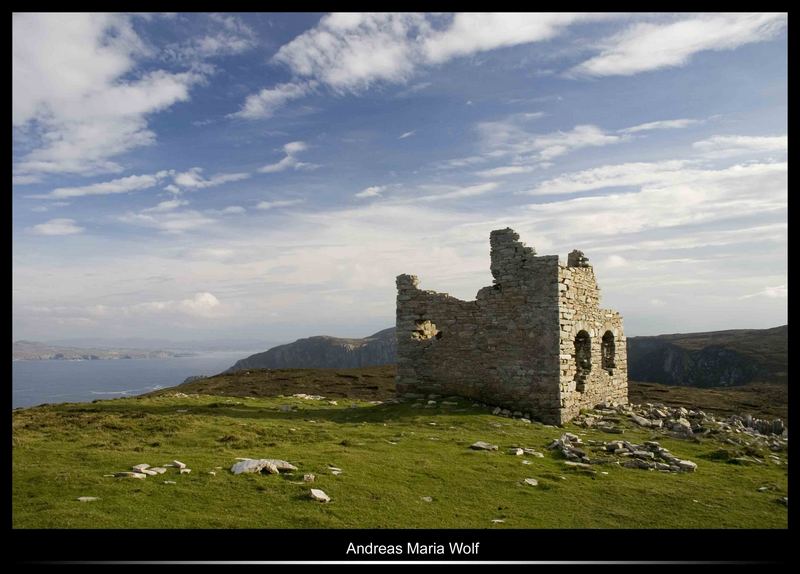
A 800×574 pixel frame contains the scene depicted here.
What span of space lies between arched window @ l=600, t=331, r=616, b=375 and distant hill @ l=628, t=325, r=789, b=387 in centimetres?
3890

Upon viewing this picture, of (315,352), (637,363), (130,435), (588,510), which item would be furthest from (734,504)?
(315,352)

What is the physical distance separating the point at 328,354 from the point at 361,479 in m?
110

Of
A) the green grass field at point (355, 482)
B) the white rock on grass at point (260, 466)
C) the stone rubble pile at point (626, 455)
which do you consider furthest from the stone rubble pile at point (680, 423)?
the white rock on grass at point (260, 466)

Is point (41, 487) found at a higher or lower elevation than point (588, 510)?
higher

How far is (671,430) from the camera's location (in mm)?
15977

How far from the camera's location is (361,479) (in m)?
A: 9.49

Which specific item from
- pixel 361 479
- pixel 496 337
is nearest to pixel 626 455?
pixel 361 479

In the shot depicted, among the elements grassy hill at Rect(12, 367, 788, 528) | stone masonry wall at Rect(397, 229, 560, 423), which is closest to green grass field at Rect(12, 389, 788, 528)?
grassy hill at Rect(12, 367, 788, 528)

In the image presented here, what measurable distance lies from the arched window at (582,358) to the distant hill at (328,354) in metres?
88.0

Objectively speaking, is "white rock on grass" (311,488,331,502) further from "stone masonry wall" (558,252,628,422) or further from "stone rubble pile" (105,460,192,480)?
"stone masonry wall" (558,252,628,422)

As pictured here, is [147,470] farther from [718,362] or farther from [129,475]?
[718,362]

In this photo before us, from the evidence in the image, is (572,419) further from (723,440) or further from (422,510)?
(422,510)
